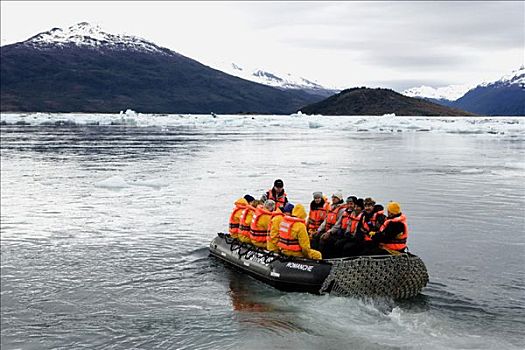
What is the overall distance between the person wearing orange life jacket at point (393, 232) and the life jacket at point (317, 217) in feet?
5.26

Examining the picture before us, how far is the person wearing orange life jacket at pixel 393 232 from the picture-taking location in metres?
9.84

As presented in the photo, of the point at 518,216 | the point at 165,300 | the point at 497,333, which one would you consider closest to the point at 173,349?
the point at 165,300

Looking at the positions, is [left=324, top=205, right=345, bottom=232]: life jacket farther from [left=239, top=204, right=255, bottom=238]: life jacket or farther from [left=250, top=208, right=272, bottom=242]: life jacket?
[left=239, top=204, right=255, bottom=238]: life jacket

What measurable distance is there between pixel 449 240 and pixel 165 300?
6.35m

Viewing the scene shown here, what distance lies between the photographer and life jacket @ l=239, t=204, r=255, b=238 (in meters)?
11.5

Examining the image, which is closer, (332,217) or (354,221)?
(354,221)

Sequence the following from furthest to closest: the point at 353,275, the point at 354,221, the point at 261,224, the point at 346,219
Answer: the point at 261,224 < the point at 346,219 < the point at 354,221 < the point at 353,275

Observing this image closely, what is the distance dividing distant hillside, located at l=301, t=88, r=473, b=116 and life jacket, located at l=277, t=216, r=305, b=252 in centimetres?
10823

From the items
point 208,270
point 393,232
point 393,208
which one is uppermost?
point 393,208

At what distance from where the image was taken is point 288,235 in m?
10.1

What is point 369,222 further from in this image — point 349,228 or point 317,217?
point 317,217

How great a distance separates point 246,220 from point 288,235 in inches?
63.8

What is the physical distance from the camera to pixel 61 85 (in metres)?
187

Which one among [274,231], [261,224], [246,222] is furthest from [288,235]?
[246,222]
